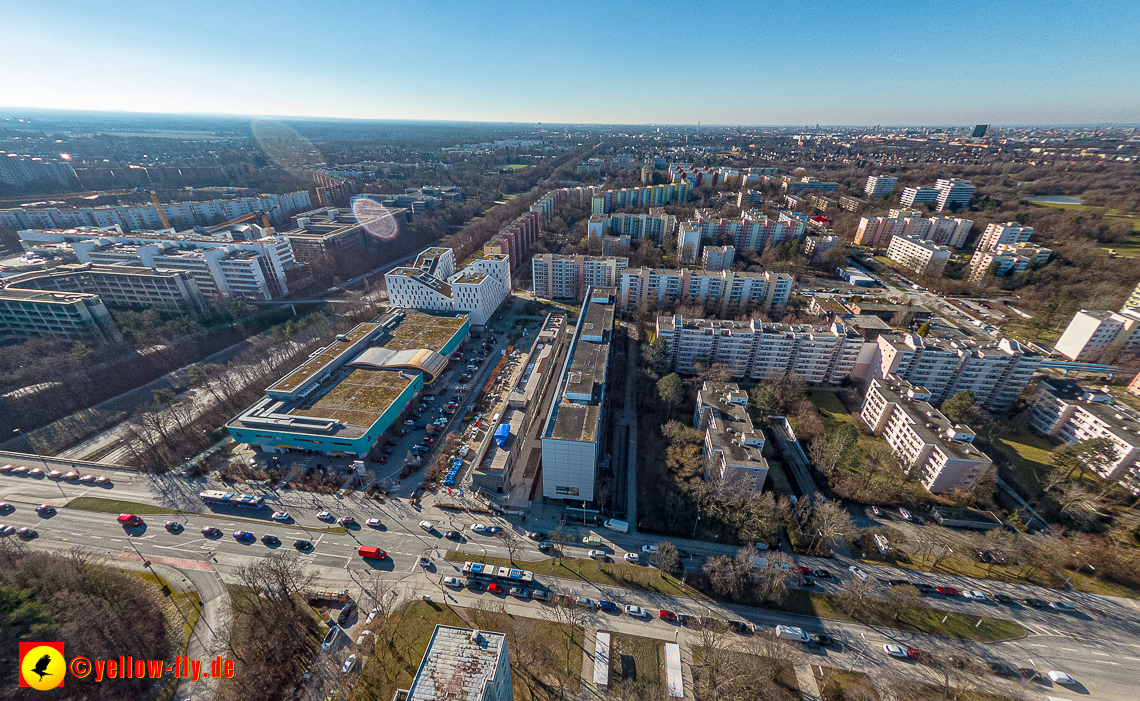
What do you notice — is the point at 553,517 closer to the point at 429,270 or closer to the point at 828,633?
the point at 828,633

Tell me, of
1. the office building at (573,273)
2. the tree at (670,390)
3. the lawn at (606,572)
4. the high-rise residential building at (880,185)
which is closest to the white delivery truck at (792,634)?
the lawn at (606,572)

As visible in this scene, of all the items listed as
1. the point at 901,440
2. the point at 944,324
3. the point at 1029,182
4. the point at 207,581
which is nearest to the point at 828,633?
the point at 901,440

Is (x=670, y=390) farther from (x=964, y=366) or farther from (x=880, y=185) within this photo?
(x=880, y=185)

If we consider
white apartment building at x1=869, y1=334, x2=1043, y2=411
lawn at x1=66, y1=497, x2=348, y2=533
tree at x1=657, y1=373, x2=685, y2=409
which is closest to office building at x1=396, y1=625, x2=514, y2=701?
lawn at x1=66, y1=497, x2=348, y2=533

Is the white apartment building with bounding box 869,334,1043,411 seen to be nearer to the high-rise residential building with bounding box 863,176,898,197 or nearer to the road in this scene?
the road

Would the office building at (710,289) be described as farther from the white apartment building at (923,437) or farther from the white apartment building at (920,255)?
the white apartment building at (920,255)

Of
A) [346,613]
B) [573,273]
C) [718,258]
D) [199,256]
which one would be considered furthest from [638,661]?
[199,256]
